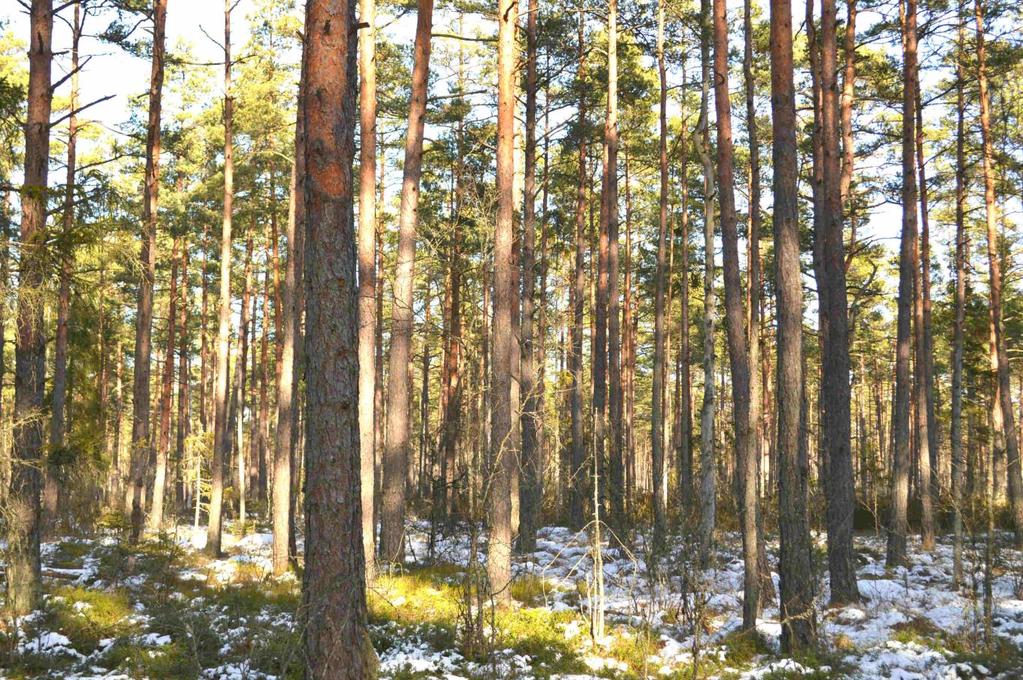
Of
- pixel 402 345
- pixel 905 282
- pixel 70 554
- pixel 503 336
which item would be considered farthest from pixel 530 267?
pixel 70 554

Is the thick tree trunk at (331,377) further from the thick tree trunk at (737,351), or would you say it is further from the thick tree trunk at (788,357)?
the thick tree trunk at (737,351)

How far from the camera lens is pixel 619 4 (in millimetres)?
16688

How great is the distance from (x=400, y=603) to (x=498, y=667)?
113 inches

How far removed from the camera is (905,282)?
14.5 metres

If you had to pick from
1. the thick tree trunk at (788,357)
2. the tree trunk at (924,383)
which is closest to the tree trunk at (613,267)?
the thick tree trunk at (788,357)

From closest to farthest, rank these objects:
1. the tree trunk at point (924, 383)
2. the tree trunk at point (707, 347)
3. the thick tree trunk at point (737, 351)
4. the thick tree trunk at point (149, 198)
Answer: the thick tree trunk at point (737, 351) → the tree trunk at point (707, 347) → the thick tree trunk at point (149, 198) → the tree trunk at point (924, 383)

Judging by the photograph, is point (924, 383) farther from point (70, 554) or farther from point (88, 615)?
point (70, 554)

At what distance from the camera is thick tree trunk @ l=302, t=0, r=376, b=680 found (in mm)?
5242

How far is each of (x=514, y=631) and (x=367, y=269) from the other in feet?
19.2

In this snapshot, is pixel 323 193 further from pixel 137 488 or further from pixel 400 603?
pixel 137 488

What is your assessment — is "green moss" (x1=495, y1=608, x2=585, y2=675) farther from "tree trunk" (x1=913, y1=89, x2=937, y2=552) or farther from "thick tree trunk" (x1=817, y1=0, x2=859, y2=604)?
"tree trunk" (x1=913, y1=89, x2=937, y2=552)

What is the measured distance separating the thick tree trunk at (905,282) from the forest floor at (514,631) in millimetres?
1809

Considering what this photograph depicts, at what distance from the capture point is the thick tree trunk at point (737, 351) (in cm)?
908

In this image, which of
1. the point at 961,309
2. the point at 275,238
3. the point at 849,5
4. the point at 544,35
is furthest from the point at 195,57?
the point at 961,309
